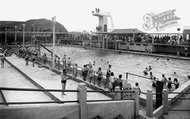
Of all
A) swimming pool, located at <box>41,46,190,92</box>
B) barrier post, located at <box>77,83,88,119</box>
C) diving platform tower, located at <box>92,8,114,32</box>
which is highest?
diving platform tower, located at <box>92,8,114,32</box>

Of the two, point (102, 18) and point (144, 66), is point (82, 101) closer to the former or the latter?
point (144, 66)

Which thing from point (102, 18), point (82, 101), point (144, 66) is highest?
point (102, 18)

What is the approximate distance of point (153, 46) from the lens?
43.1m

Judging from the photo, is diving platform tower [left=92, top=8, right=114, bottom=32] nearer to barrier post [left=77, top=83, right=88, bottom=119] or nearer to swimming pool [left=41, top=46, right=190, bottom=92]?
swimming pool [left=41, top=46, right=190, bottom=92]

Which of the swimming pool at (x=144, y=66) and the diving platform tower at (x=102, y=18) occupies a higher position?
the diving platform tower at (x=102, y=18)

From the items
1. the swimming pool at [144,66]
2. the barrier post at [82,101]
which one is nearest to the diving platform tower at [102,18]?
the swimming pool at [144,66]

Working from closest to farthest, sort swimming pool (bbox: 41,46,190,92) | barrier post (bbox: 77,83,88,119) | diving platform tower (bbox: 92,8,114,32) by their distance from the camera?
1. barrier post (bbox: 77,83,88,119)
2. swimming pool (bbox: 41,46,190,92)
3. diving platform tower (bbox: 92,8,114,32)

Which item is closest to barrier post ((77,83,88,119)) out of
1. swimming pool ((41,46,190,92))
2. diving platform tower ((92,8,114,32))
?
swimming pool ((41,46,190,92))

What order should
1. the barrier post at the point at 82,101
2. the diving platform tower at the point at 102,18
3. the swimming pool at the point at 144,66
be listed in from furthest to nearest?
1. the diving platform tower at the point at 102,18
2. the swimming pool at the point at 144,66
3. the barrier post at the point at 82,101

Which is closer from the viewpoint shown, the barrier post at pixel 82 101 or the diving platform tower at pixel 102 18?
the barrier post at pixel 82 101

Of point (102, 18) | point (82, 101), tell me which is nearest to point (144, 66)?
point (82, 101)

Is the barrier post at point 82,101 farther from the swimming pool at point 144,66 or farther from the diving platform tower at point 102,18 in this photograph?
the diving platform tower at point 102,18

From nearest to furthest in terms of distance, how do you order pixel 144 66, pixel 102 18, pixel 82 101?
pixel 82 101, pixel 144 66, pixel 102 18

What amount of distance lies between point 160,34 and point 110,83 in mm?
37337
